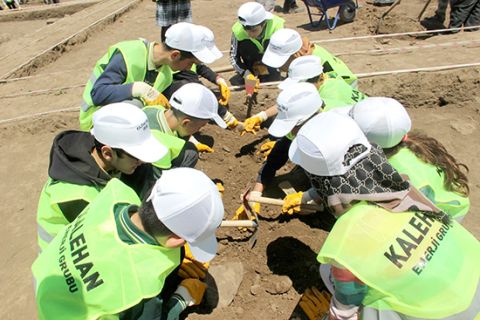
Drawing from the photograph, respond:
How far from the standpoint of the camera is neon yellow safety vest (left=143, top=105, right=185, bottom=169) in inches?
107

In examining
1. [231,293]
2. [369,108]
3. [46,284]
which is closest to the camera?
[46,284]

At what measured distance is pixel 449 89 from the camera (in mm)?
4980

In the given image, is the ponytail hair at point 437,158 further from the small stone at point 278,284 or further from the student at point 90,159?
the student at point 90,159

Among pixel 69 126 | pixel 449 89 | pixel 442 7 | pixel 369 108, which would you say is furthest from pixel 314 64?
pixel 442 7

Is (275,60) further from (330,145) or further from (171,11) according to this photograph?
(330,145)

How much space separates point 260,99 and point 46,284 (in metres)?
3.73

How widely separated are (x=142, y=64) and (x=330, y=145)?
231cm

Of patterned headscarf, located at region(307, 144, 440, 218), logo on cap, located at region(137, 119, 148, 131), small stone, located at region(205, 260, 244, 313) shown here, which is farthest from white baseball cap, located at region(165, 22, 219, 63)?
patterned headscarf, located at region(307, 144, 440, 218)

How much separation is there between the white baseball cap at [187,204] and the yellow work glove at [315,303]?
1354mm

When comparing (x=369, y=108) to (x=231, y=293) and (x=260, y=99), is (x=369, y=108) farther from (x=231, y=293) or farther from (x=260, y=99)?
(x=260, y=99)

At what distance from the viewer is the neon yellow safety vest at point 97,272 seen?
66.1 inches

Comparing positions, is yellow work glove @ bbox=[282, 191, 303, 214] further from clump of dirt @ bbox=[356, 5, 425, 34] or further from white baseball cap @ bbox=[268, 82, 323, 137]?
clump of dirt @ bbox=[356, 5, 425, 34]

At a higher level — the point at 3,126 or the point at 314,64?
the point at 314,64

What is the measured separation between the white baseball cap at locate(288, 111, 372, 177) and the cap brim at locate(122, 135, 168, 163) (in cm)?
94
